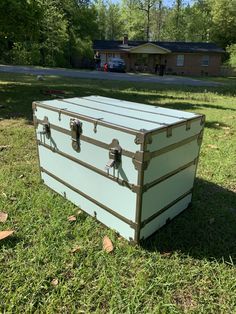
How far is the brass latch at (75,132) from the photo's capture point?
295 cm

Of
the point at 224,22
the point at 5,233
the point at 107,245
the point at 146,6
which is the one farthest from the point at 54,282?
the point at 146,6

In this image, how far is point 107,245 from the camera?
2.78 metres

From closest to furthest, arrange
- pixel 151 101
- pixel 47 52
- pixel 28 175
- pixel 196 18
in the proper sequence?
pixel 28 175, pixel 151 101, pixel 47 52, pixel 196 18

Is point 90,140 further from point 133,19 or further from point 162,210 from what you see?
point 133,19

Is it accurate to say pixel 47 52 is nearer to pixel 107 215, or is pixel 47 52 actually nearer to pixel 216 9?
pixel 216 9

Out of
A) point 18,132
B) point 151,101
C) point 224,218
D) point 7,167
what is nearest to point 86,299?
point 224,218

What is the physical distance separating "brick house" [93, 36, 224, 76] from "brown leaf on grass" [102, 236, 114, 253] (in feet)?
113

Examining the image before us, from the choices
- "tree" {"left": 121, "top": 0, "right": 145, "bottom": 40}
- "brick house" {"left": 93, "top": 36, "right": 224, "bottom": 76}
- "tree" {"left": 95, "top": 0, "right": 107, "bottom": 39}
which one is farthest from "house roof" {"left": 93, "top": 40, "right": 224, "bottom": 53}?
"tree" {"left": 95, "top": 0, "right": 107, "bottom": 39}

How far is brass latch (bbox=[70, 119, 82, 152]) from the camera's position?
2953 mm

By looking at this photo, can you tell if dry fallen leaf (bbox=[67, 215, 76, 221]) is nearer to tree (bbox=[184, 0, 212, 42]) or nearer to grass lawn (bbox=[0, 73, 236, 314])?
grass lawn (bbox=[0, 73, 236, 314])

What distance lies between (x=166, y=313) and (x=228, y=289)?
57cm

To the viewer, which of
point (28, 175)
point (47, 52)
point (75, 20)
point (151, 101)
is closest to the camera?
point (28, 175)

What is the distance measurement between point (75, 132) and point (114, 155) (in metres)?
0.61

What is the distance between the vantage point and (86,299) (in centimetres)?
221
